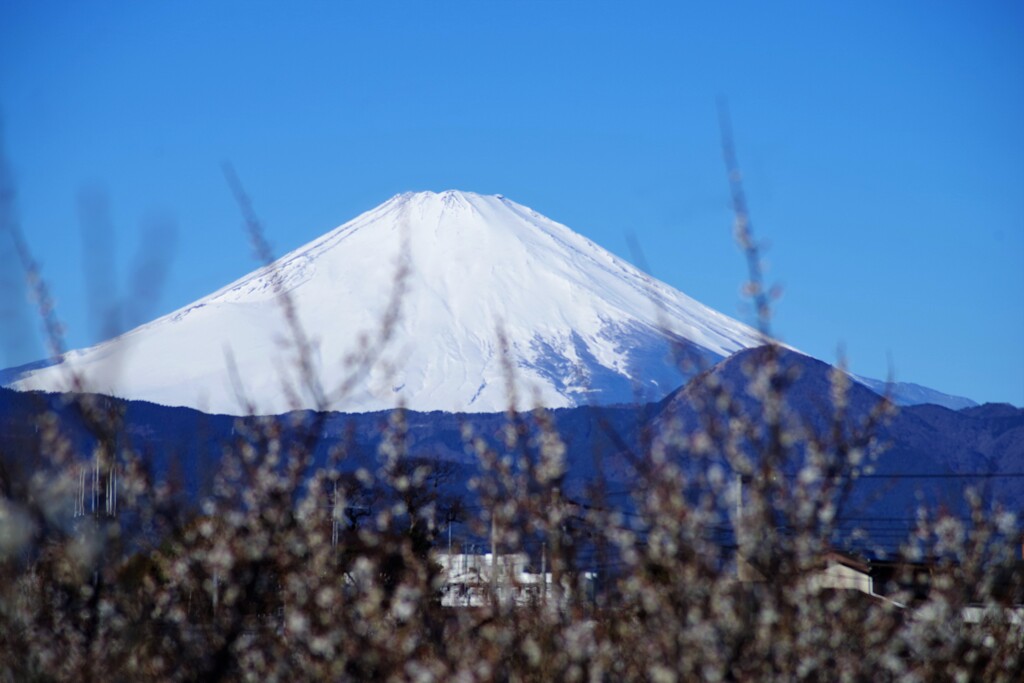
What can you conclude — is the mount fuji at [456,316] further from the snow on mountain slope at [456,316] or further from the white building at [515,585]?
the white building at [515,585]

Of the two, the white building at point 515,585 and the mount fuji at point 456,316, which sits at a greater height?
the mount fuji at point 456,316

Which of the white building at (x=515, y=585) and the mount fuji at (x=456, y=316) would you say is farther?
the mount fuji at (x=456, y=316)

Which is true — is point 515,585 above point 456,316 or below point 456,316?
below

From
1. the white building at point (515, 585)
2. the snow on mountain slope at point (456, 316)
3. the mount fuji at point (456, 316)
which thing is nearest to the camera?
the white building at point (515, 585)

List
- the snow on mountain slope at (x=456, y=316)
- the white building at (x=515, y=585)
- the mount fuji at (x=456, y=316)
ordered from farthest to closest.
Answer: the snow on mountain slope at (x=456, y=316) < the mount fuji at (x=456, y=316) < the white building at (x=515, y=585)

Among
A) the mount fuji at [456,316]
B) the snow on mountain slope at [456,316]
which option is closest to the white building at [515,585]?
the mount fuji at [456,316]

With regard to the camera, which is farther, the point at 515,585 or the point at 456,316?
the point at 456,316

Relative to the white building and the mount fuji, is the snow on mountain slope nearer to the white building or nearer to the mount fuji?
the mount fuji

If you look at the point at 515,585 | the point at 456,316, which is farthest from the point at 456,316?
the point at 515,585

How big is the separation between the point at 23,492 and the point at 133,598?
45 centimetres

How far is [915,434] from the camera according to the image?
125250 millimetres

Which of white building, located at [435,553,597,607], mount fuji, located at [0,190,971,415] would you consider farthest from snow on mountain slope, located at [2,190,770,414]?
white building, located at [435,553,597,607]

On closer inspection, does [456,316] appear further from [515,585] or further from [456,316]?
[515,585]

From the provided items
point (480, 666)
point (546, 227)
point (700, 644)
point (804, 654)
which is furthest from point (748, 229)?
point (546, 227)
